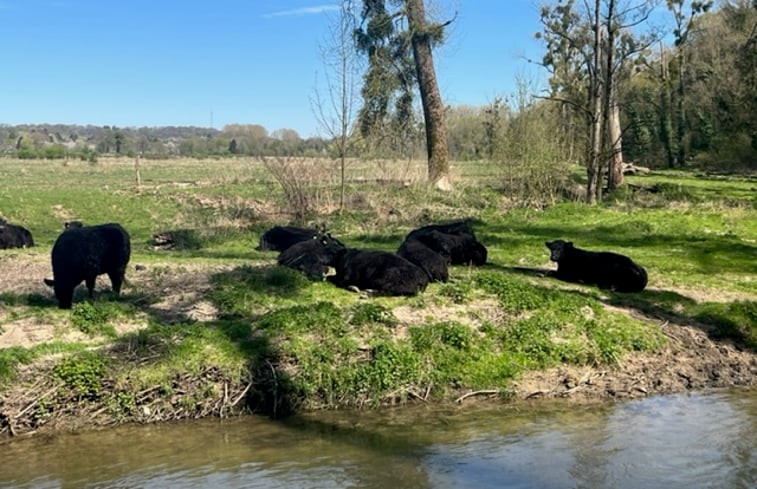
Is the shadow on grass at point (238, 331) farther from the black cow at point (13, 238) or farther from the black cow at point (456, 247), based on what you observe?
the black cow at point (13, 238)

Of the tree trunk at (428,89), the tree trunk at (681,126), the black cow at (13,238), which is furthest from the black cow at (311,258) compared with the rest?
the tree trunk at (681,126)

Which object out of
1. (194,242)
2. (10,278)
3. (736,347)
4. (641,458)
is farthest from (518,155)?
(641,458)

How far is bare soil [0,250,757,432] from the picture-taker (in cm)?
990

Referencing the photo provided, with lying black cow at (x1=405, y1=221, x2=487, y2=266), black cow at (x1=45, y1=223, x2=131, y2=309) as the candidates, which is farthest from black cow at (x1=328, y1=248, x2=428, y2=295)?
black cow at (x1=45, y1=223, x2=131, y2=309)

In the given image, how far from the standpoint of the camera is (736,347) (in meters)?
11.2

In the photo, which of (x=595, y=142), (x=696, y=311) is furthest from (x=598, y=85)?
(x=696, y=311)

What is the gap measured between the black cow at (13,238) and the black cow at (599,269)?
1200 cm

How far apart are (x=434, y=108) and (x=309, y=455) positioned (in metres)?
23.2

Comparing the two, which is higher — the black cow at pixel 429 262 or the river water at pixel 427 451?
the black cow at pixel 429 262

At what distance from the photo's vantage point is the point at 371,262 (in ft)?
40.8

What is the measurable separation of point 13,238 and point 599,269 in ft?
42.9

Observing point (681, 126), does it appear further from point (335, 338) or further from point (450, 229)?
point (335, 338)

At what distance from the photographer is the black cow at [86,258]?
1061 centimetres

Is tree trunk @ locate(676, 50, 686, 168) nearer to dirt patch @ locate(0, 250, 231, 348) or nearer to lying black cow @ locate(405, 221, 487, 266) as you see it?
lying black cow @ locate(405, 221, 487, 266)
